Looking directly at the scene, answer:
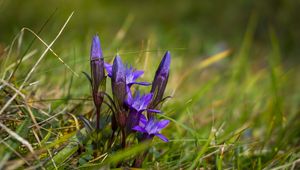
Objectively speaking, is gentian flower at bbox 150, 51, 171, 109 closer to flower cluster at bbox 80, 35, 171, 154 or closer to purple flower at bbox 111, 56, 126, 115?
flower cluster at bbox 80, 35, 171, 154

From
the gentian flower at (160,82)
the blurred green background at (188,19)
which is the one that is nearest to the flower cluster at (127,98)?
A: the gentian flower at (160,82)

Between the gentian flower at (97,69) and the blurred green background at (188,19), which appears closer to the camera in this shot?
the gentian flower at (97,69)

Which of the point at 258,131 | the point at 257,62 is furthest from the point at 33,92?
the point at 257,62

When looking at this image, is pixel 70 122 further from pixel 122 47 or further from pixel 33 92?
pixel 122 47

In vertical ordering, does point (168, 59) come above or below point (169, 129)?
above

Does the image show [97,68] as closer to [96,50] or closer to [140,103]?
[96,50]

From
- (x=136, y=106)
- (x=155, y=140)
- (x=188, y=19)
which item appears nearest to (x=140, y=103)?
(x=136, y=106)

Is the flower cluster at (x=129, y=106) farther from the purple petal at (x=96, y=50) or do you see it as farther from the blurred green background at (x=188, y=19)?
the blurred green background at (x=188, y=19)
